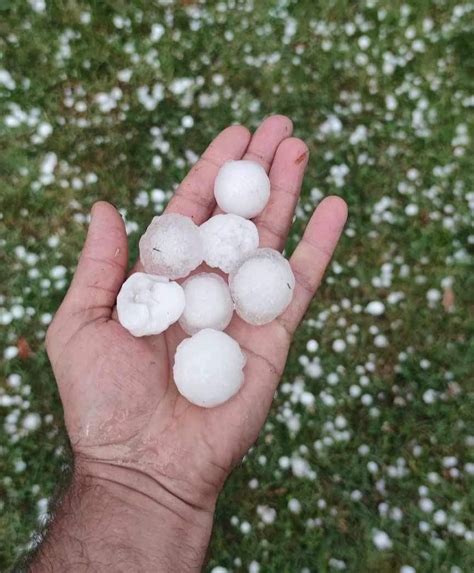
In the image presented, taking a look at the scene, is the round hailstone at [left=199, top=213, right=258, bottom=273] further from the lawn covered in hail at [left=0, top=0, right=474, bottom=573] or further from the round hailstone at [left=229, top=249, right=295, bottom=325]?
the lawn covered in hail at [left=0, top=0, right=474, bottom=573]

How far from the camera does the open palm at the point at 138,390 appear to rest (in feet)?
6.10

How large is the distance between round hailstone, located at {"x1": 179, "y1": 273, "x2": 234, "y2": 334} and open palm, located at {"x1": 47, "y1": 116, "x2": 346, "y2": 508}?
0.24 ft

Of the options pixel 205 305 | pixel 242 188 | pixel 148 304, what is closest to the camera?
pixel 148 304

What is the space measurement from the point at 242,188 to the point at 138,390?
0.71 meters

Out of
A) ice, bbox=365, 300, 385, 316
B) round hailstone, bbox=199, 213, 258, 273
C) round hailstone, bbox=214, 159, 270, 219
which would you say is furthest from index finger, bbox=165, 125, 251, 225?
ice, bbox=365, 300, 385, 316

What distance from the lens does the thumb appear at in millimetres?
1968

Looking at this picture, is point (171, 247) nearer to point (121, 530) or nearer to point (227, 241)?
point (227, 241)

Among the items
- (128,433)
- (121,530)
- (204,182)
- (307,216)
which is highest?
(204,182)

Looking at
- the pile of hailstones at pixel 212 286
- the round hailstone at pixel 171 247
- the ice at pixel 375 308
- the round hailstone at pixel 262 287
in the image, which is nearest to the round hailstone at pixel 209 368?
the pile of hailstones at pixel 212 286

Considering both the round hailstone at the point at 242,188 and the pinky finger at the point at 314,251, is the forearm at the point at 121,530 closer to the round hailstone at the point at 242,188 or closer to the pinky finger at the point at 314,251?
the pinky finger at the point at 314,251

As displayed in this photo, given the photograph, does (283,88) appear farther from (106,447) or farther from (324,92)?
(106,447)

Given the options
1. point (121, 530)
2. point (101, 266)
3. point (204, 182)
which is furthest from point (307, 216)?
point (121, 530)

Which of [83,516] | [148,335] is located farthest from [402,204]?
[83,516]

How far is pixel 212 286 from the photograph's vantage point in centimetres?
204
